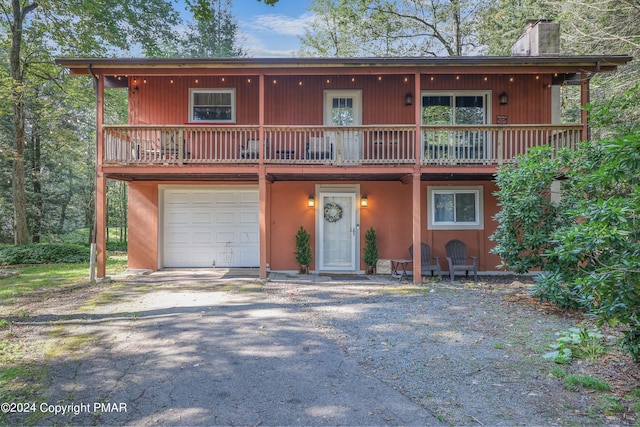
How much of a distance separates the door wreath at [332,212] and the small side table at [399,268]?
77.6 inches

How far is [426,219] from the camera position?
9.80 m

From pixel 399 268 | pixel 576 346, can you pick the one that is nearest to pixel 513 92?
pixel 399 268

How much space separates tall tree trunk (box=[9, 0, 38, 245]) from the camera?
12859 millimetres

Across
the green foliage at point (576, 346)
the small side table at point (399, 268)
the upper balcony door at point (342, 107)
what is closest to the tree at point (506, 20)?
the upper balcony door at point (342, 107)

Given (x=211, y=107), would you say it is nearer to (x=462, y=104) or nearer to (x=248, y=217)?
(x=248, y=217)

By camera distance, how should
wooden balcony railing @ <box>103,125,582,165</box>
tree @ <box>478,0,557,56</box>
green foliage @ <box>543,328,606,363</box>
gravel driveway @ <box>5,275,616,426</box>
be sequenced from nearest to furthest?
gravel driveway @ <box>5,275,616,426</box>, green foliage @ <box>543,328,606,363</box>, wooden balcony railing @ <box>103,125,582,165</box>, tree @ <box>478,0,557,56</box>

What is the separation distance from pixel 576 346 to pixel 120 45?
61.8 ft

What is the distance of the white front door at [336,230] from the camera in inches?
389

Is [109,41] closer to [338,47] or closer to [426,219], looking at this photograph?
[338,47]

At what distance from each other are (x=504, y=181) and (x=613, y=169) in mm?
3395

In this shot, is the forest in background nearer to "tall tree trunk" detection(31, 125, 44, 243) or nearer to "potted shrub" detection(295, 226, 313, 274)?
"tall tree trunk" detection(31, 125, 44, 243)

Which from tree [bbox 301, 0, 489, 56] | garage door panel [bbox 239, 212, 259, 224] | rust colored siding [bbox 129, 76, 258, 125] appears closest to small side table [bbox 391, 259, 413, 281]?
garage door panel [bbox 239, 212, 259, 224]

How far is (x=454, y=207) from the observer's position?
32.4 ft

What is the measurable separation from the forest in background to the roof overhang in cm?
366
